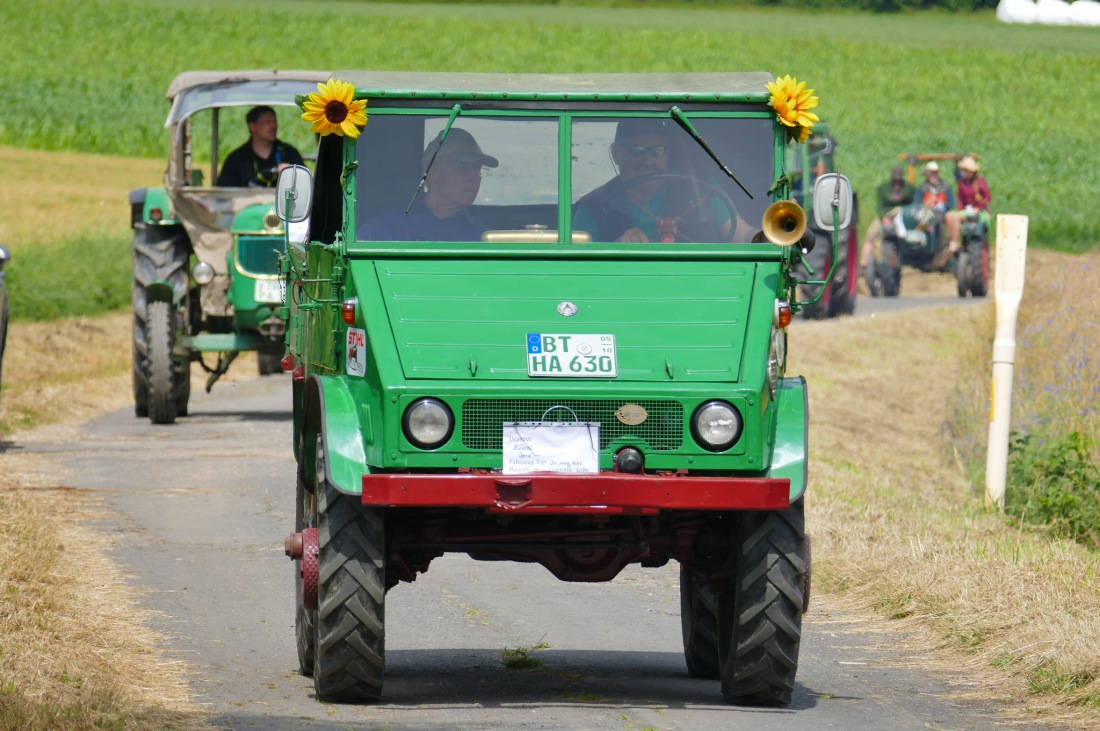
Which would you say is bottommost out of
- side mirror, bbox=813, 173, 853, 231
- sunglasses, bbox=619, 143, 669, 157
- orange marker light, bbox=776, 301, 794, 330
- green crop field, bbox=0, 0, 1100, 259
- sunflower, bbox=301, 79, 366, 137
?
orange marker light, bbox=776, 301, 794, 330

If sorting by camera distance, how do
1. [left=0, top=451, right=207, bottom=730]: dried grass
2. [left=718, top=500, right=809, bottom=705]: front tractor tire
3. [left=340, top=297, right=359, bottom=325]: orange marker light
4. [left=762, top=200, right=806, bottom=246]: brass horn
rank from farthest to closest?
[left=762, top=200, right=806, bottom=246]: brass horn < [left=340, top=297, right=359, bottom=325]: orange marker light < [left=718, top=500, right=809, bottom=705]: front tractor tire < [left=0, top=451, right=207, bottom=730]: dried grass

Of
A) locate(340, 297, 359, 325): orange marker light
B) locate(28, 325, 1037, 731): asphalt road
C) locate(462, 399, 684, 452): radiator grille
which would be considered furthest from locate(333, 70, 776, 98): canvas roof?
locate(28, 325, 1037, 731): asphalt road

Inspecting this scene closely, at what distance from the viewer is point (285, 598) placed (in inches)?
375

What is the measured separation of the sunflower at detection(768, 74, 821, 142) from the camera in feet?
25.0

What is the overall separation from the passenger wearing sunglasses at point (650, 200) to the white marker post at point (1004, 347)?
5.94m

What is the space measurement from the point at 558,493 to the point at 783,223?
1.52 m

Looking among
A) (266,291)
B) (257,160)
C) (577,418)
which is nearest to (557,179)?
(577,418)

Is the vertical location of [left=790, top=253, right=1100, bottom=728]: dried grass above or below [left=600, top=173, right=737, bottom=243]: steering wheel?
below

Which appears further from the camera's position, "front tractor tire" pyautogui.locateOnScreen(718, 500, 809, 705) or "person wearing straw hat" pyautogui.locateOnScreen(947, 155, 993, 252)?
"person wearing straw hat" pyautogui.locateOnScreen(947, 155, 993, 252)

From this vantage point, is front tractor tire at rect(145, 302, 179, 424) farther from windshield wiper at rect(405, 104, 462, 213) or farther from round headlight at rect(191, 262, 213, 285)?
windshield wiper at rect(405, 104, 462, 213)

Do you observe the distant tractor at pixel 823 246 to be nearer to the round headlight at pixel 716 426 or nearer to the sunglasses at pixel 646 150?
the sunglasses at pixel 646 150

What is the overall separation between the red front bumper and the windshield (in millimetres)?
1236

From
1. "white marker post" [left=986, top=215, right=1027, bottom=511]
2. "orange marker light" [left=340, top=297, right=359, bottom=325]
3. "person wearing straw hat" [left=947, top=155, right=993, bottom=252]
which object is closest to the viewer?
"orange marker light" [left=340, top=297, right=359, bottom=325]

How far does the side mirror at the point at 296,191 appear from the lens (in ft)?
25.4
